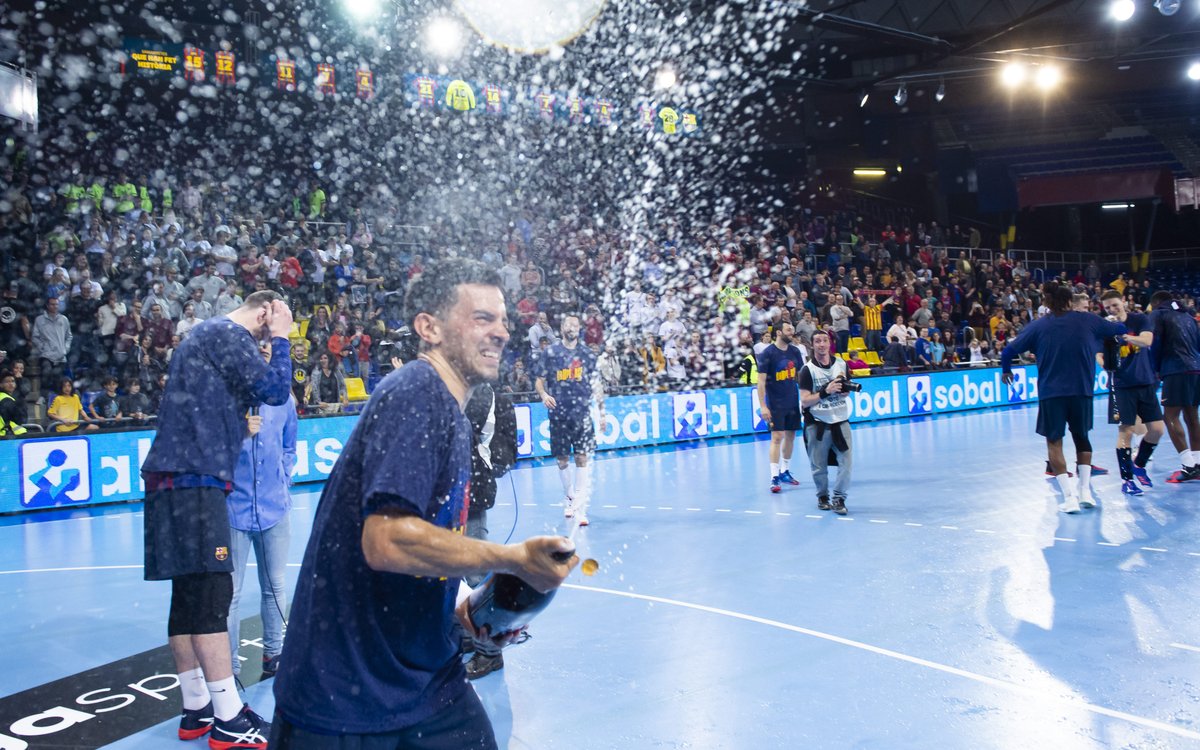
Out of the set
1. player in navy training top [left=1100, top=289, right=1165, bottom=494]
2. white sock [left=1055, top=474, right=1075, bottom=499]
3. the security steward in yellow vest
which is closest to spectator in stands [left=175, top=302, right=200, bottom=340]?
the security steward in yellow vest

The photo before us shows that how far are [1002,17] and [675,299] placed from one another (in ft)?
47.4

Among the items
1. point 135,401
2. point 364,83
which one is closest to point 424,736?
point 135,401

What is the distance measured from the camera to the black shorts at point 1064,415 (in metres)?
8.17

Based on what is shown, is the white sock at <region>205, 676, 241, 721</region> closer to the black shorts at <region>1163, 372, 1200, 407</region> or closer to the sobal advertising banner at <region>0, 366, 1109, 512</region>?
the sobal advertising banner at <region>0, 366, 1109, 512</region>

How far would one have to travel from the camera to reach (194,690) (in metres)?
4.06

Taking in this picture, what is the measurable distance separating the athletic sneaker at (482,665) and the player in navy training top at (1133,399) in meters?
7.29

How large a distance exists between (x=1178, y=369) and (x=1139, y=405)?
57 centimetres

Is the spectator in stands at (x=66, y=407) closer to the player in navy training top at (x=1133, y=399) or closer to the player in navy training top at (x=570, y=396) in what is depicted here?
the player in navy training top at (x=570, y=396)

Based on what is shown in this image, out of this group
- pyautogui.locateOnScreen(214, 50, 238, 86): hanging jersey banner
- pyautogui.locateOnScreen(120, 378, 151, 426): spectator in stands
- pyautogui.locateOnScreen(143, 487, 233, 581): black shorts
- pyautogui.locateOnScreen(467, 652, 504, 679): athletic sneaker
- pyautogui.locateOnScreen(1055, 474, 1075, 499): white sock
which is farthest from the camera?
pyautogui.locateOnScreen(214, 50, 238, 86): hanging jersey banner

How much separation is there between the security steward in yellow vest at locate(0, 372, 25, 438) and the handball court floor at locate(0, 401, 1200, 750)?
82.9 inches

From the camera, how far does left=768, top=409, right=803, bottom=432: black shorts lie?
1069 cm

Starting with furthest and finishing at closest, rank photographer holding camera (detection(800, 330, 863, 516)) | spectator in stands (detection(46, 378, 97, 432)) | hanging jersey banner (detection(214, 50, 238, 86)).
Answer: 1. hanging jersey banner (detection(214, 50, 238, 86))
2. spectator in stands (detection(46, 378, 97, 432))
3. photographer holding camera (detection(800, 330, 863, 516))

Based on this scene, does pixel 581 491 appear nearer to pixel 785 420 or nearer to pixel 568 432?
pixel 568 432

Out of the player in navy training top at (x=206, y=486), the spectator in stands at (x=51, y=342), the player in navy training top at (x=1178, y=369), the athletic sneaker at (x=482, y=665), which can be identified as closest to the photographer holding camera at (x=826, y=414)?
the player in navy training top at (x=1178, y=369)
